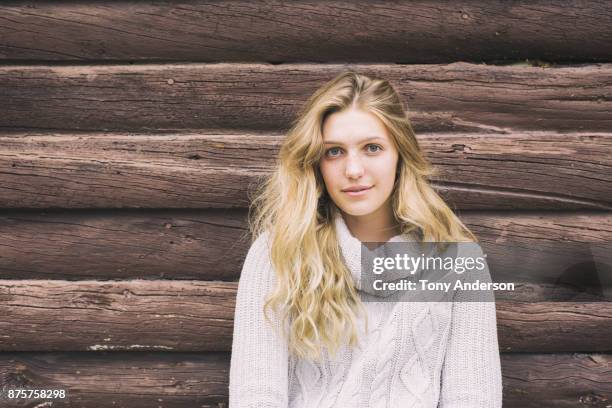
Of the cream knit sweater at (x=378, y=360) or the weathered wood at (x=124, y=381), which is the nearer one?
the cream knit sweater at (x=378, y=360)

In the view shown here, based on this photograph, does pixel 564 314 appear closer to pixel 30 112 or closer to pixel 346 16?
pixel 346 16

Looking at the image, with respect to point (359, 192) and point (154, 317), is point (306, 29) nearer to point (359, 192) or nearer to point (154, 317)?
point (359, 192)

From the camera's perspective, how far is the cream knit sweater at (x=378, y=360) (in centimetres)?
205

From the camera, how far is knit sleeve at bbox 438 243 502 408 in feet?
6.84

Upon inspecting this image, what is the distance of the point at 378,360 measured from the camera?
209 cm

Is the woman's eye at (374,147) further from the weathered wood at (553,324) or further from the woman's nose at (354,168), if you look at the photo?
the weathered wood at (553,324)

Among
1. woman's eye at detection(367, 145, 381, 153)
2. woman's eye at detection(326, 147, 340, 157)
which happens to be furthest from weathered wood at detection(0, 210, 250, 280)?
woman's eye at detection(367, 145, 381, 153)

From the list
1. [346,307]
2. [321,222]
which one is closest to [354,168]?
[321,222]

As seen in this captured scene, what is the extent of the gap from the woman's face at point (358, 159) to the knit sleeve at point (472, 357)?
1.53ft

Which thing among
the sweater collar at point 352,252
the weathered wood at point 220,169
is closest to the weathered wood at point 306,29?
the weathered wood at point 220,169

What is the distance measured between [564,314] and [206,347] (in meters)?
1.45

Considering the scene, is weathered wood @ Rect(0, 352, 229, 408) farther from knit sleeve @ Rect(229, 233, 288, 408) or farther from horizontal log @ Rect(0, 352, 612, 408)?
knit sleeve @ Rect(229, 233, 288, 408)

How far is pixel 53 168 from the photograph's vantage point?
8.13 feet

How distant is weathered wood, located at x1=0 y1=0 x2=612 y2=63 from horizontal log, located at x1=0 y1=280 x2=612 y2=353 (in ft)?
3.10
